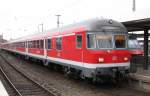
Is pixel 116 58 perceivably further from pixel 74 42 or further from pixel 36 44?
pixel 36 44

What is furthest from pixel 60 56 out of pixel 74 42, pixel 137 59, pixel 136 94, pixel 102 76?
pixel 137 59

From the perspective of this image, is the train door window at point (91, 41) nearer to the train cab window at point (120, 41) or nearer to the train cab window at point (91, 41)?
the train cab window at point (91, 41)

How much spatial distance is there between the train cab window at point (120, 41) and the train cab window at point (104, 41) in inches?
12.8

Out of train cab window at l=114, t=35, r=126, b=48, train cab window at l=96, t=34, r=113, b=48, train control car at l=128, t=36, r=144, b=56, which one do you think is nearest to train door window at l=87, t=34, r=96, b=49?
train cab window at l=96, t=34, r=113, b=48

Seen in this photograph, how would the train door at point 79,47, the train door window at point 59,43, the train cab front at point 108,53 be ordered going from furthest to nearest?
the train door window at point 59,43 < the train door at point 79,47 < the train cab front at point 108,53

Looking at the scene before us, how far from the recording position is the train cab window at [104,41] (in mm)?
11727

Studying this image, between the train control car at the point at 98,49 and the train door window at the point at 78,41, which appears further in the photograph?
the train door window at the point at 78,41

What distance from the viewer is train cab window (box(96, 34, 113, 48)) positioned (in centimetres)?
1173

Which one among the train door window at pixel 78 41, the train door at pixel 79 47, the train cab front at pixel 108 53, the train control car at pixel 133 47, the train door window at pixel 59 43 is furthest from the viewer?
the train control car at pixel 133 47

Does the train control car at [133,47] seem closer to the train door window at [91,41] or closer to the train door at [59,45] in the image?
the train door at [59,45]

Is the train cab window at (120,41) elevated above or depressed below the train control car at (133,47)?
above

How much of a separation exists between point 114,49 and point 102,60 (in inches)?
35.8

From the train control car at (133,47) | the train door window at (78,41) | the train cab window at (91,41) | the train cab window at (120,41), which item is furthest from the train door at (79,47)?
the train control car at (133,47)

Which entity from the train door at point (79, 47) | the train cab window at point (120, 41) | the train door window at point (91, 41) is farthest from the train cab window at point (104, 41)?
the train door at point (79, 47)
